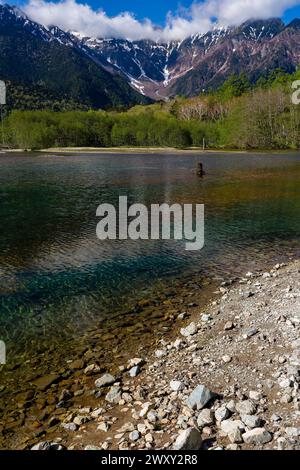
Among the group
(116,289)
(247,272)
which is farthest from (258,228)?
(116,289)

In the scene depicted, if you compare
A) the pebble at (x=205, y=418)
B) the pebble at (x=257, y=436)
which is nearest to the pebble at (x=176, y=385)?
the pebble at (x=205, y=418)

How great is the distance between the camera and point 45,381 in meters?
12.7

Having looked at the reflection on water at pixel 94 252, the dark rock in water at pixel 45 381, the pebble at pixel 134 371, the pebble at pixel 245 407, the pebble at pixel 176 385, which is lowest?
the dark rock in water at pixel 45 381

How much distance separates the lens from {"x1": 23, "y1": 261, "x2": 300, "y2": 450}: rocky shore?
30.6 ft

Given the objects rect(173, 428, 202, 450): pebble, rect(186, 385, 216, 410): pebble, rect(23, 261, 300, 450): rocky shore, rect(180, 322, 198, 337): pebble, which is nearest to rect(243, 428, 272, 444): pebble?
Result: rect(23, 261, 300, 450): rocky shore

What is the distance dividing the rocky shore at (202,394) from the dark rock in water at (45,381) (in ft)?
2.37

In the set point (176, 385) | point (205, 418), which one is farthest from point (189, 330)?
point (205, 418)

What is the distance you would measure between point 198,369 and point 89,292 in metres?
8.83

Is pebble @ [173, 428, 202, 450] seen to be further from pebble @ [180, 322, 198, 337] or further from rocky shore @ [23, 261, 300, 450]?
pebble @ [180, 322, 198, 337]

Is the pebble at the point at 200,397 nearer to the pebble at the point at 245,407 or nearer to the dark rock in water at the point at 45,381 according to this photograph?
the pebble at the point at 245,407

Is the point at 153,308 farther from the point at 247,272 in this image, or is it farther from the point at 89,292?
the point at 247,272

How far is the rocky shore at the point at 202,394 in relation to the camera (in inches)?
367

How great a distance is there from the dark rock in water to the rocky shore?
72 cm

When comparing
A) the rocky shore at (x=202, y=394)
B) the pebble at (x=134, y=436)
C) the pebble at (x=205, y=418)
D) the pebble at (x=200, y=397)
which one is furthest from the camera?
the pebble at (x=200, y=397)
